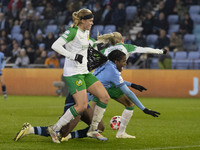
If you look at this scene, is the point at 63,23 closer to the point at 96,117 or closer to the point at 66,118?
the point at 96,117

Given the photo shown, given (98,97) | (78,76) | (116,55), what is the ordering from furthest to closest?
(116,55)
(98,97)
(78,76)

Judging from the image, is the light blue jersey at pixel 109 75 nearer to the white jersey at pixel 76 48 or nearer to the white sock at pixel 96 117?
the white sock at pixel 96 117

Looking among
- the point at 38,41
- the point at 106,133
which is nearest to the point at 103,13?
the point at 38,41

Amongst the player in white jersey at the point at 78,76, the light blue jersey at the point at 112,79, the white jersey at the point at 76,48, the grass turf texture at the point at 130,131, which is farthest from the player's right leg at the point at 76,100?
the light blue jersey at the point at 112,79

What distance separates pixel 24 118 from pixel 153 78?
10.7 meters

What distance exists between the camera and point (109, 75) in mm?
9180

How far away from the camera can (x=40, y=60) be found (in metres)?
24.2

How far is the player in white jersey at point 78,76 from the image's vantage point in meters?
8.07

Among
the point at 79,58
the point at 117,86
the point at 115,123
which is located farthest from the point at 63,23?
the point at 79,58

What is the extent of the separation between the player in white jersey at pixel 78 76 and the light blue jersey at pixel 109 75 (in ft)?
2.50

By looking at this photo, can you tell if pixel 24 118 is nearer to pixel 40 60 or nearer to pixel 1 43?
pixel 40 60

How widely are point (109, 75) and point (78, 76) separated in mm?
1098

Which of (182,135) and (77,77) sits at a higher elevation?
(77,77)

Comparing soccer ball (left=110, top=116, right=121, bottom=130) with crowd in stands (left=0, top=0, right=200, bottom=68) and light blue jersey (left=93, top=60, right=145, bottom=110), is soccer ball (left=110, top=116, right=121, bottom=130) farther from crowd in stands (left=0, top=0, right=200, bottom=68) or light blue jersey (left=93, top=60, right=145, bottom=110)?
crowd in stands (left=0, top=0, right=200, bottom=68)
